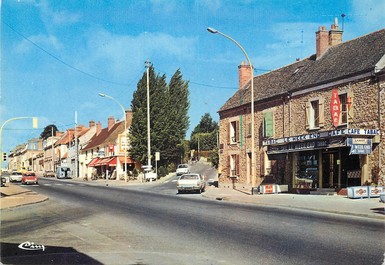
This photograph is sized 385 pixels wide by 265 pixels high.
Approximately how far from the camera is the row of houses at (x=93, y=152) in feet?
206

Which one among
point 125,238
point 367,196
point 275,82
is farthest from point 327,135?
point 125,238

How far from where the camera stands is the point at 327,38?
31906mm

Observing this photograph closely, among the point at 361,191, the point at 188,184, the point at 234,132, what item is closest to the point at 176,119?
the point at 234,132

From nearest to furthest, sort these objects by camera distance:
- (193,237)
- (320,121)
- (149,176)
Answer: (193,237) → (320,121) → (149,176)

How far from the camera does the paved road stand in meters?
9.04

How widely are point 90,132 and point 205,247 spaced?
78.5 metres

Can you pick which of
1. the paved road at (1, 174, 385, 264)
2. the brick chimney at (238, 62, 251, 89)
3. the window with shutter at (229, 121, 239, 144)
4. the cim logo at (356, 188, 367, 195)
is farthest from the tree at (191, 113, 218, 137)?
the paved road at (1, 174, 385, 264)

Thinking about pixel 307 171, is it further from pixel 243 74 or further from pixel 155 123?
pixel 155 123

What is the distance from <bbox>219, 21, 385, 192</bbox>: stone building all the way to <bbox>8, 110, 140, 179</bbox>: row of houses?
18.3 m

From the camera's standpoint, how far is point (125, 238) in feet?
38.6

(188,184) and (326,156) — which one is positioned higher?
(326,156)

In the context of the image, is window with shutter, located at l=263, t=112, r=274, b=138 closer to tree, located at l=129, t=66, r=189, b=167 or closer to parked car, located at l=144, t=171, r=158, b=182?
parked car, located at l=144, t=171, r=158, b=182

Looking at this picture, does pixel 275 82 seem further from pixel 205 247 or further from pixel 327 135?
pixel 205 247

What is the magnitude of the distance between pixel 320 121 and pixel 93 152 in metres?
53.4
